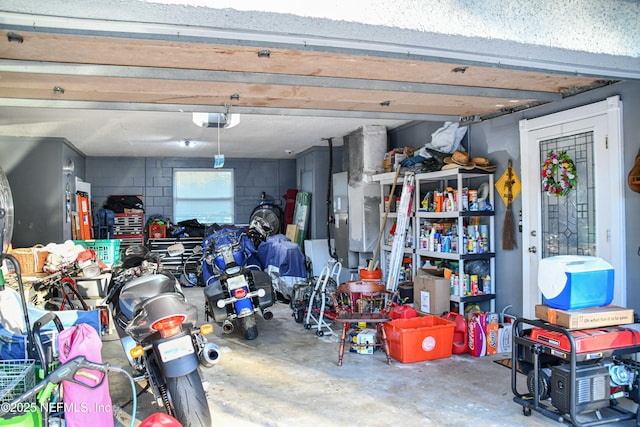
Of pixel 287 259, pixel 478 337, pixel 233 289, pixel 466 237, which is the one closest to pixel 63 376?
pixel 233 289

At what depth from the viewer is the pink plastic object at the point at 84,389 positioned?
225 cm

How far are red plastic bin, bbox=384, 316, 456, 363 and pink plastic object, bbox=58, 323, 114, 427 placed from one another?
2.65m

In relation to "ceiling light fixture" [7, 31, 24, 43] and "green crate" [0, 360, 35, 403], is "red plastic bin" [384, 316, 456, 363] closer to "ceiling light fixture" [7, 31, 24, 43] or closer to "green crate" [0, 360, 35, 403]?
"green crate" [0, 360, 35, 403]

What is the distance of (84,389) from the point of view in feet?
7.41

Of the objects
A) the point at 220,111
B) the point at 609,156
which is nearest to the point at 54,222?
the point at 220,111

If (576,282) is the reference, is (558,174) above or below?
above

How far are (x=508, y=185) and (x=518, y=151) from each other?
1.14 feet

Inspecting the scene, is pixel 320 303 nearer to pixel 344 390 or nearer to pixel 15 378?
pixel 344 390

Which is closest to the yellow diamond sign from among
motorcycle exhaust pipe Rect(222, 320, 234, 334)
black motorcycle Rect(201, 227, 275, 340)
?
black motorcycle Rect(201, 227, 275, 340)

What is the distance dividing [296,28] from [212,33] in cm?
43

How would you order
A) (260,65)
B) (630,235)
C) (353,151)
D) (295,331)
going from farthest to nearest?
(353,151), (295,331), (630,235), (260,65)

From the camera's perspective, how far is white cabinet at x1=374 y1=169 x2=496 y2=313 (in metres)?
5.05

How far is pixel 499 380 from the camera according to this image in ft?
13.0

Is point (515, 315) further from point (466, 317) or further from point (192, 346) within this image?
point (192, 346)
